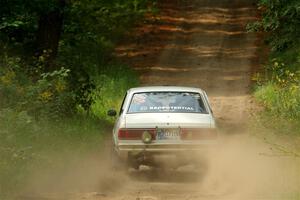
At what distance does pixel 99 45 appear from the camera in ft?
87.4

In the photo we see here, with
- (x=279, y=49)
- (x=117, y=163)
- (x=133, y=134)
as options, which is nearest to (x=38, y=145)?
(x=117, y=163)

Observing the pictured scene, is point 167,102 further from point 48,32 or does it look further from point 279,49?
point 279,49

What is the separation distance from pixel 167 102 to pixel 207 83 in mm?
10419

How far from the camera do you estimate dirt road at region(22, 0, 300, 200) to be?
1053 cm

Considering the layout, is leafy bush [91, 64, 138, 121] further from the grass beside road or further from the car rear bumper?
the car rear bumper

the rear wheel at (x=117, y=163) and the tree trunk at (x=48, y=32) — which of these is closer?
the rear wheel at (x=117, y=163)

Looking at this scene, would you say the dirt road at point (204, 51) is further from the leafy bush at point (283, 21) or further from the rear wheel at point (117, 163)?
the rear wheel at point (117, 163)

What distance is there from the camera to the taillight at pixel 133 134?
1145 cm

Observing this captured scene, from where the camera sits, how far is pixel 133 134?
1148 centimetres

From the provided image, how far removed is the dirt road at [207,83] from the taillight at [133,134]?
0.74 m

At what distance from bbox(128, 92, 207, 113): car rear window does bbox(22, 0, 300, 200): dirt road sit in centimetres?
98

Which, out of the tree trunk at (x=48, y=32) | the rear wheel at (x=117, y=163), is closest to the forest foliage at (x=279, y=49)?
the rear wheel at (x=117, y=163)

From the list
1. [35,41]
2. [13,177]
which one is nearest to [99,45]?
[35,41]

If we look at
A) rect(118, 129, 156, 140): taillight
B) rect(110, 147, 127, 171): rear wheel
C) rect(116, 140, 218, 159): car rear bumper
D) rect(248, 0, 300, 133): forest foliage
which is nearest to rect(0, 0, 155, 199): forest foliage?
rect(110, 147, 127, 171): rear wheel
